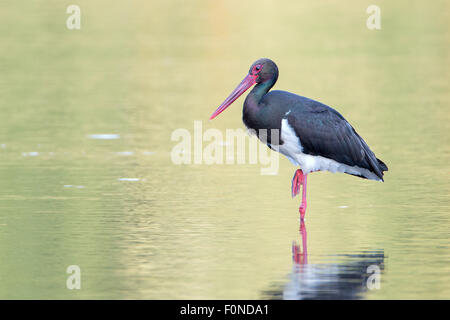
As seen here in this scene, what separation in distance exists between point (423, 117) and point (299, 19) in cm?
1904

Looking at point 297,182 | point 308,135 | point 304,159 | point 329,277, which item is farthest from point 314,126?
point 329,277

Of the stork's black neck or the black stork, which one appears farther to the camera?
the stork's black neck

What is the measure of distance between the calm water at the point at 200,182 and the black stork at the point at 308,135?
50 centimetres

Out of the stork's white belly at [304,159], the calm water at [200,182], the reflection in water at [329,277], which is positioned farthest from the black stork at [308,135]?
the reflection in water at [329,277]

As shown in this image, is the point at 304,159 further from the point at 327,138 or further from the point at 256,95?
the point at 256,95

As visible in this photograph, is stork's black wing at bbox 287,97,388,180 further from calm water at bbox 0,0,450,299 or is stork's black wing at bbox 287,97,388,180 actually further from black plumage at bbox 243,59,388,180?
calm water at bbox 0,0,450,299

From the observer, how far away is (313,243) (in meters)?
11.8

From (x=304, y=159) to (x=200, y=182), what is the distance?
217cm

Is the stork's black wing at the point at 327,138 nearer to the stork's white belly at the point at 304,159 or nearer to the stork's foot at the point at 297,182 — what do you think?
the stork's white belly at the point at 304,159

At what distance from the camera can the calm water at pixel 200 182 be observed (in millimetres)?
10531

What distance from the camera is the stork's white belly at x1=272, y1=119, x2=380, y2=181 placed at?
1344 cm

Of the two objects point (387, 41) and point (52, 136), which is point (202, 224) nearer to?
point (52, 136)

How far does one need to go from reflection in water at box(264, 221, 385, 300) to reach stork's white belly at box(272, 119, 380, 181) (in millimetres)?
2102

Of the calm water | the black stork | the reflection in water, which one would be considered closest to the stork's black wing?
the black stork
